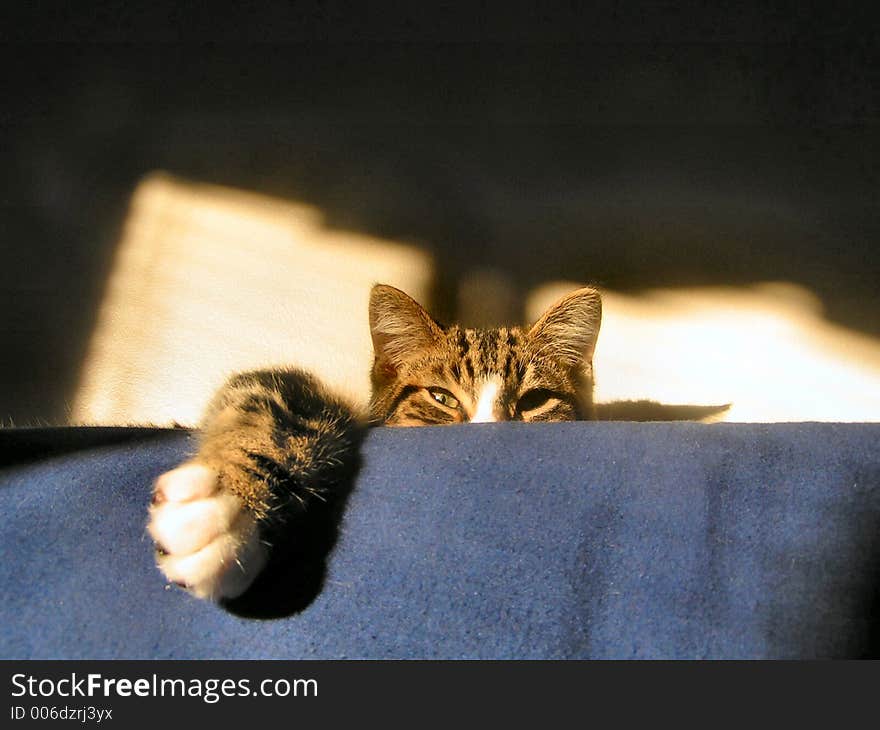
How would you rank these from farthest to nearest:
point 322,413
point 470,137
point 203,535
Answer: point 470,137 < point 322,413 < point 203,535

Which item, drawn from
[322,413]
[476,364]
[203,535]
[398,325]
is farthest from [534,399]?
[203,535]

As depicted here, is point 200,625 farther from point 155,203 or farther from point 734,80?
point 734,80

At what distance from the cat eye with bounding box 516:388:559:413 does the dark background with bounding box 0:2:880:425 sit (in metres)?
0.35

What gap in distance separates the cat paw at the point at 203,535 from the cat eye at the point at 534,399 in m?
0.63

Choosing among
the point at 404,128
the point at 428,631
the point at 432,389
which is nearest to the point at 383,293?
the point at 432,389

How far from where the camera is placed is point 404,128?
56.8 inches

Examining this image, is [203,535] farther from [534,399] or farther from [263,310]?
[263,310]

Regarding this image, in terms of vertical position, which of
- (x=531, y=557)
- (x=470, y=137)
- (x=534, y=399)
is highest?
(x=470, y=137)

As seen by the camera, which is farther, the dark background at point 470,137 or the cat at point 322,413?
the dark background at point 470,137

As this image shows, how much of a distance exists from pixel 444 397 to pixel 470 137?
59cm

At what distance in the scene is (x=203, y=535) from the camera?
1.93 feet

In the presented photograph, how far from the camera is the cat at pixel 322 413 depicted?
60 cm

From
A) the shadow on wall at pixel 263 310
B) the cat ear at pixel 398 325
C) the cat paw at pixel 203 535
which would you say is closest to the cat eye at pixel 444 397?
the cat ear at pixel 398 325

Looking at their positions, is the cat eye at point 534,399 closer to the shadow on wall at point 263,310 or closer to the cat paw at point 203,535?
the shadow on wall at point 263,310
